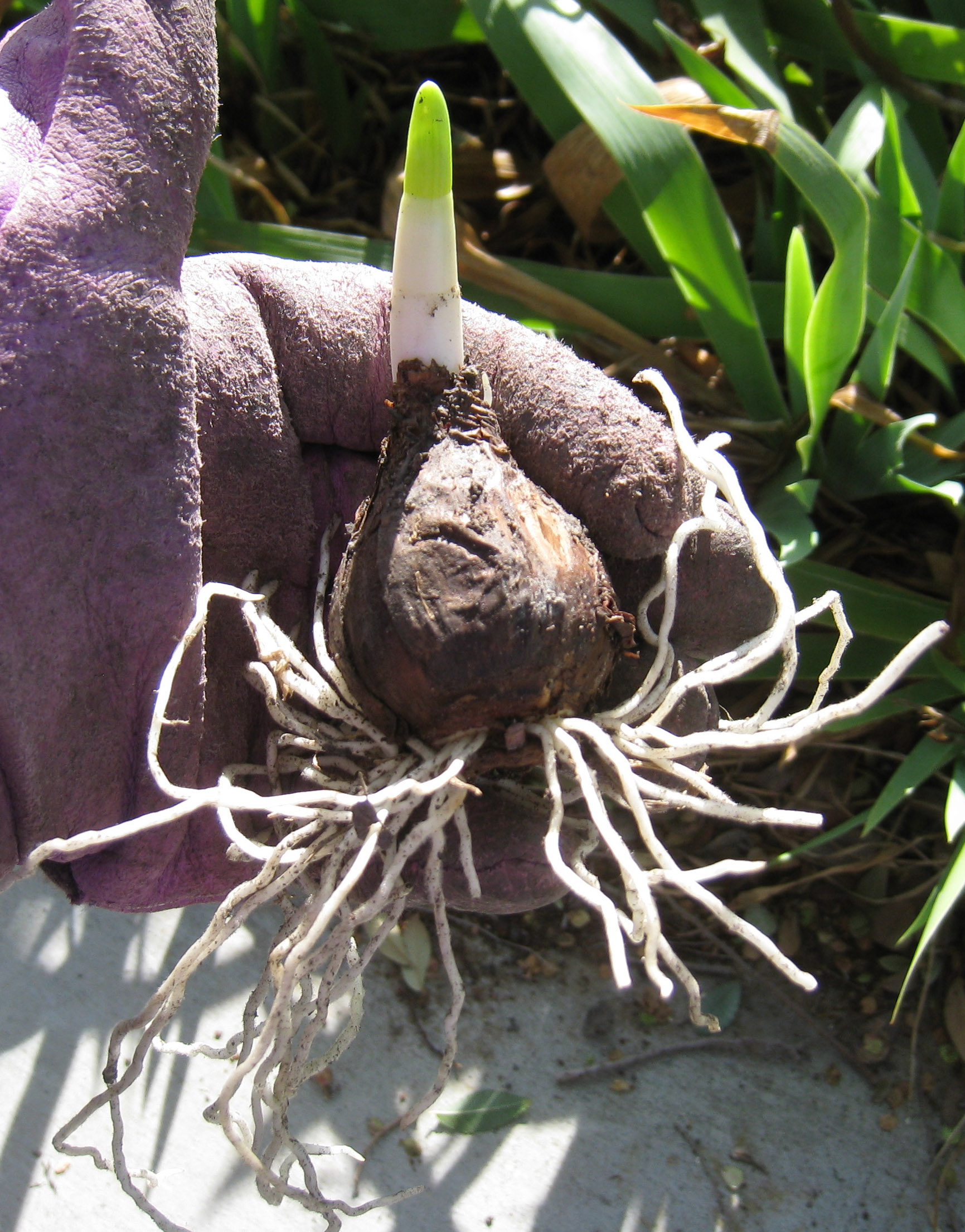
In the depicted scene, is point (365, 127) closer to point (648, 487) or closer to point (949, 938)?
point (648, 487)

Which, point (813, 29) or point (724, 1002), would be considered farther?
point (724, 1002)

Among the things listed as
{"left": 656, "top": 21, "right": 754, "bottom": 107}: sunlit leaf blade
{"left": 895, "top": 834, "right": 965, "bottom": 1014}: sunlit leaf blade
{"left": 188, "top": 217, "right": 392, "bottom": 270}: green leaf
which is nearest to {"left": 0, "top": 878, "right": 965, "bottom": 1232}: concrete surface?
{"left": 895, "top": 834, "right": 965, "bottom": 1014}: sunlit leaf blade

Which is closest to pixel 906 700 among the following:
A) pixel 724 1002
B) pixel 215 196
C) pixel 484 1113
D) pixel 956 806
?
pixel 956 806

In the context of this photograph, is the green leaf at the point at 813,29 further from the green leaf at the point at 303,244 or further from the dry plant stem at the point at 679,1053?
the dry plant stem at the point at 679,1053

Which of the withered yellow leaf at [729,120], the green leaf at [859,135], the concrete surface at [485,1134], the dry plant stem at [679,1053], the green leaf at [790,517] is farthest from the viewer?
the dry plant stem at [679,1053]

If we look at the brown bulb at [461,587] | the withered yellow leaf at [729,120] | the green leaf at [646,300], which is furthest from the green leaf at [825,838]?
the withered yellow leaf at [729,120]

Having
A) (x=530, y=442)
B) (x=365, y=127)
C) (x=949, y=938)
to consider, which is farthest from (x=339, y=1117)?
(x=365, y=127)

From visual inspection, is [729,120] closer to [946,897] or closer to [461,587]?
[461,587]
